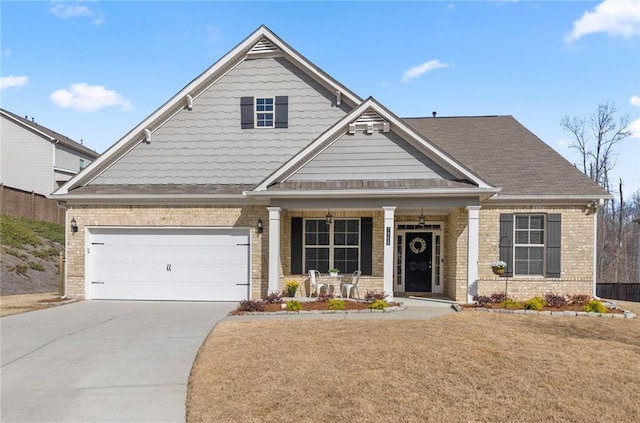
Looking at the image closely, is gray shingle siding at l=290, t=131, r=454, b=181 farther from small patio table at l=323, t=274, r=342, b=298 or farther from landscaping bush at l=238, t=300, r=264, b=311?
landscaping bush at l=238, t=300, r=264, b=311

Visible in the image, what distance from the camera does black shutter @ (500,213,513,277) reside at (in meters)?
12.9

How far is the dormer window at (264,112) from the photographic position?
14.1 m

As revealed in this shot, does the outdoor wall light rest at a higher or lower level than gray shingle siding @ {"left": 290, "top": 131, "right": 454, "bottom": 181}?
lower

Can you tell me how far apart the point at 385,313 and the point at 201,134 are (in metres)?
8.25

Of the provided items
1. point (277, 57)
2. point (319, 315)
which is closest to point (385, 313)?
point (319, 315)

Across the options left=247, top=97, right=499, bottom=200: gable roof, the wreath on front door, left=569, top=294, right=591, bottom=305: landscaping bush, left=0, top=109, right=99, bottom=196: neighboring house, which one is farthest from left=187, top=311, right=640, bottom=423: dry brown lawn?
left=0, top=109, right=99, bottom=196: neighboring house

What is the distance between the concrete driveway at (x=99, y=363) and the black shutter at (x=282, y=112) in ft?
20.7

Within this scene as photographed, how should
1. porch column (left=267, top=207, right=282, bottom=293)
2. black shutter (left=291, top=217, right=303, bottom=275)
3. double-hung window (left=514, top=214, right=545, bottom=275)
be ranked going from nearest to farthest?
porch column (left=267, top=207, right=282, bottom=293)
double-hung window (left=514, top=214, right=545, bottom=275)
black shutter (left=291, top=217, right=303, bottom=275)

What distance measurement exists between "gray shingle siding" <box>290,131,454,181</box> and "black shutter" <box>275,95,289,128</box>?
227 centimetres

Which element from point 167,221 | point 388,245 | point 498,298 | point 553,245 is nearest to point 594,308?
point 498,298

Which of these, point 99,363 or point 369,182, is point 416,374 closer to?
point 99,363

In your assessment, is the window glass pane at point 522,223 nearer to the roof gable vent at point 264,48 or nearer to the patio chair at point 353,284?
the patio chair at point 353,284

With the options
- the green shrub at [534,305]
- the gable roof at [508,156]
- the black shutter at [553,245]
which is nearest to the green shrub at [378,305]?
the green shrub at [534,305]

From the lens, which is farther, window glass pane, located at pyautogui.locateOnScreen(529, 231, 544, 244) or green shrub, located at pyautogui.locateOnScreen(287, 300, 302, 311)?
window glass pane, located at pyautogui.locateOnScreen(529, 231, 544, 244)
